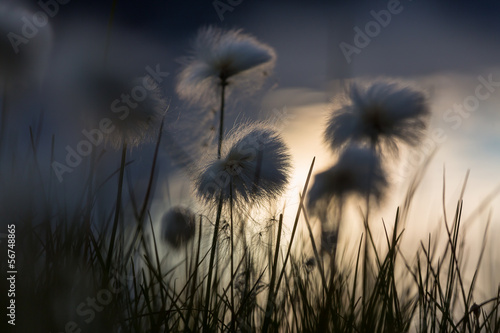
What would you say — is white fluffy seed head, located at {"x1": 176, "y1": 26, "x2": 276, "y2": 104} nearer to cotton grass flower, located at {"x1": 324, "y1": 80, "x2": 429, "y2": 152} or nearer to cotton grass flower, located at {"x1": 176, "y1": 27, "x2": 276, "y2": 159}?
cotton grass flower, located at {"x1": 176, "y1": 27, "x2": 276, "y2": 159}

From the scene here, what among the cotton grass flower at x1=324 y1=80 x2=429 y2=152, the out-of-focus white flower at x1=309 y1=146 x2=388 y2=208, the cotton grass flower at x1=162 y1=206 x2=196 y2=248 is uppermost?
the cotton grass flower at x1=324 y1=80 x2=429 y2=152

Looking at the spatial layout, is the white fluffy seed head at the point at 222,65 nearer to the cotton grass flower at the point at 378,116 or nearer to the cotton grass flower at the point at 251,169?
the cotton grass flower at the point at 378,116

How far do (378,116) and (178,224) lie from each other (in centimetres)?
129

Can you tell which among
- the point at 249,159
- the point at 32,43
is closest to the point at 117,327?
the point at 249,159

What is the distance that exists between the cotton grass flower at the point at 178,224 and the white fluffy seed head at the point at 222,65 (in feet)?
2.64

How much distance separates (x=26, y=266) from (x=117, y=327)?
33 cm

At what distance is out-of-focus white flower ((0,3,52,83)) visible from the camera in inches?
87.6

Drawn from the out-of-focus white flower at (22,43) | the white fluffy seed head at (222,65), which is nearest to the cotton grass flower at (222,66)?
the white fluffy seed head at (222,65)

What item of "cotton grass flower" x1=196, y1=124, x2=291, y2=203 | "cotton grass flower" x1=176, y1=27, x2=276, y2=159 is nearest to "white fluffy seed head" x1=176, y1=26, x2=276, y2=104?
"cotton grass flower" x1=176, y1=27, x2=276, y2=159

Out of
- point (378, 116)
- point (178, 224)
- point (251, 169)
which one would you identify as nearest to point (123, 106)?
point (251, 169)

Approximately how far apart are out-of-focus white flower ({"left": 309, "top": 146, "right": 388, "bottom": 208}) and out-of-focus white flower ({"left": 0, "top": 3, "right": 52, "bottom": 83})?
166 cm

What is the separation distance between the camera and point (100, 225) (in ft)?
4.67

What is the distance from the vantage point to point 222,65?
9.07 ft

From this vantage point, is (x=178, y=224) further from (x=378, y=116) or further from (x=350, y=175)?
(x=378, y=116)
